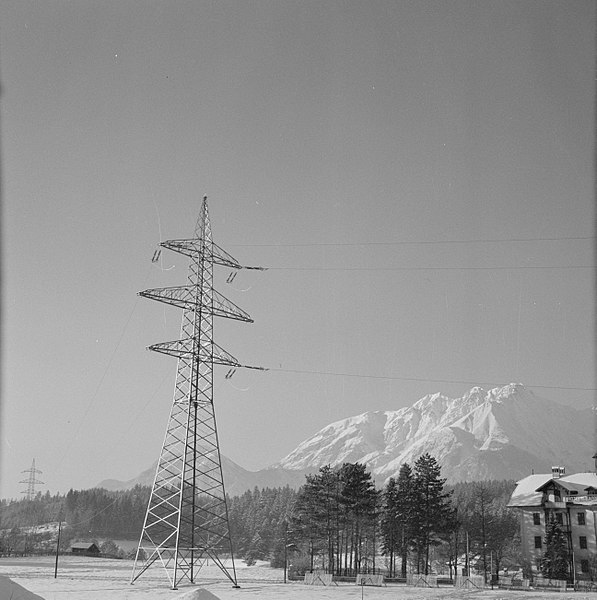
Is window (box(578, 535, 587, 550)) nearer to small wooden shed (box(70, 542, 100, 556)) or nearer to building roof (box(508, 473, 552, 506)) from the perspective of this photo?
building roof (box(508, 473, 552, 506))

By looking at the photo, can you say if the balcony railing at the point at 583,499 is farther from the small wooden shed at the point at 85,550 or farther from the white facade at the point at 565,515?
the small wooden shed at the point at 85,550

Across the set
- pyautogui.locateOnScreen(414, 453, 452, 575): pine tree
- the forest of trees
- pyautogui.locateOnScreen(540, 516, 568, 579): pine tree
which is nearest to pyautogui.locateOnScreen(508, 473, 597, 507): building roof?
the forest of trees

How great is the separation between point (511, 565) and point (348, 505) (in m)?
31.9

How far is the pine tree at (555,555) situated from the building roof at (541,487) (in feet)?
19.3

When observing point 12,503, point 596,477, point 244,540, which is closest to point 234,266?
point 596,477

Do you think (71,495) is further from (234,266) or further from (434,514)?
(234,266)

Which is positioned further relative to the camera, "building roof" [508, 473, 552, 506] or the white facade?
"building roof" [508, 473, 552, 506]

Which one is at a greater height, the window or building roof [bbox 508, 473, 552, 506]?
building roof [bbox 508, 473, 552, 506]

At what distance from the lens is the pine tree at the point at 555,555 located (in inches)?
2219

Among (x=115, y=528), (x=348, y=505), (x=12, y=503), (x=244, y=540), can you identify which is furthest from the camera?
(x=12, y=503)

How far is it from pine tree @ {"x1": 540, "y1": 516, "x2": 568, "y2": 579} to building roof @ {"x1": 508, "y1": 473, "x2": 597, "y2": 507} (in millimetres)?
5874

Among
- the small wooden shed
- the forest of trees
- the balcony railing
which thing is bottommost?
the small wooden shed

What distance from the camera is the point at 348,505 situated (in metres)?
67.7

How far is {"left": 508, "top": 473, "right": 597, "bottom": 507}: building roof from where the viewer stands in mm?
67562
